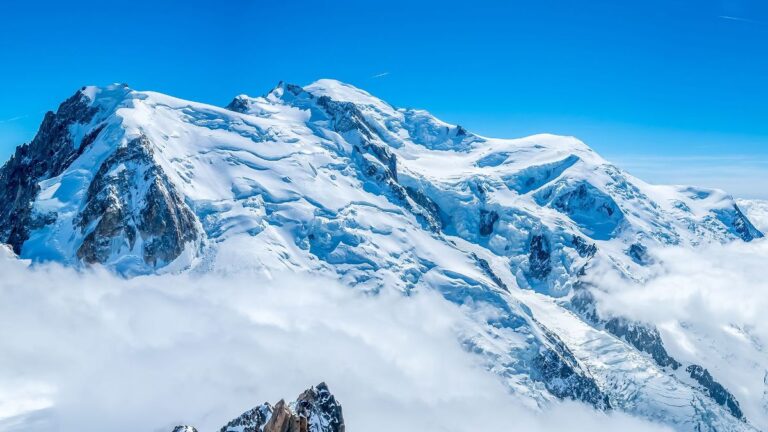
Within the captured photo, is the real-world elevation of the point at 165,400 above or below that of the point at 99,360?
below

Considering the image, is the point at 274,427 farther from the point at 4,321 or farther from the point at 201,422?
the point at 4,321

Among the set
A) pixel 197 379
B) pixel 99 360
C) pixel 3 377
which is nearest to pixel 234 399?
pixel 197 379

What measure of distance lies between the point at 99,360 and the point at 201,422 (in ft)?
167

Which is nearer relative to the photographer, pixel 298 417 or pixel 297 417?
pixel 297 417

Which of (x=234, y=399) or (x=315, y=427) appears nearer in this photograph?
(x=315, y=427)

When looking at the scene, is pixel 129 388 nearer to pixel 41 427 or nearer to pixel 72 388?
pixel 72 388

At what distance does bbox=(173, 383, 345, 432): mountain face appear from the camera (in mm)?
77062

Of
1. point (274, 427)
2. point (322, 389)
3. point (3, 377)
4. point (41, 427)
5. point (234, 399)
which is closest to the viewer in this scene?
point (274, 427)

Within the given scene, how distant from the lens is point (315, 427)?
80250mm

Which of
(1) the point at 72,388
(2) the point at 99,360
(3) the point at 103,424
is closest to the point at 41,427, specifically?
(3) the point at 103,424

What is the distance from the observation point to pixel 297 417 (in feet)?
259

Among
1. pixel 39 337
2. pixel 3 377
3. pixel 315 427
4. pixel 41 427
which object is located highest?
pixel 39 337

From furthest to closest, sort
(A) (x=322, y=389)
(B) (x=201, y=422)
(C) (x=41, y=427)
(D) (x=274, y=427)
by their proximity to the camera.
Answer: (B) (x=201, y=422), (C) (x=41, y=427), (A) (x=322, y=389), (D) (x=274, y=427)

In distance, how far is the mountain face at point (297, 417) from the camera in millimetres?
77062
